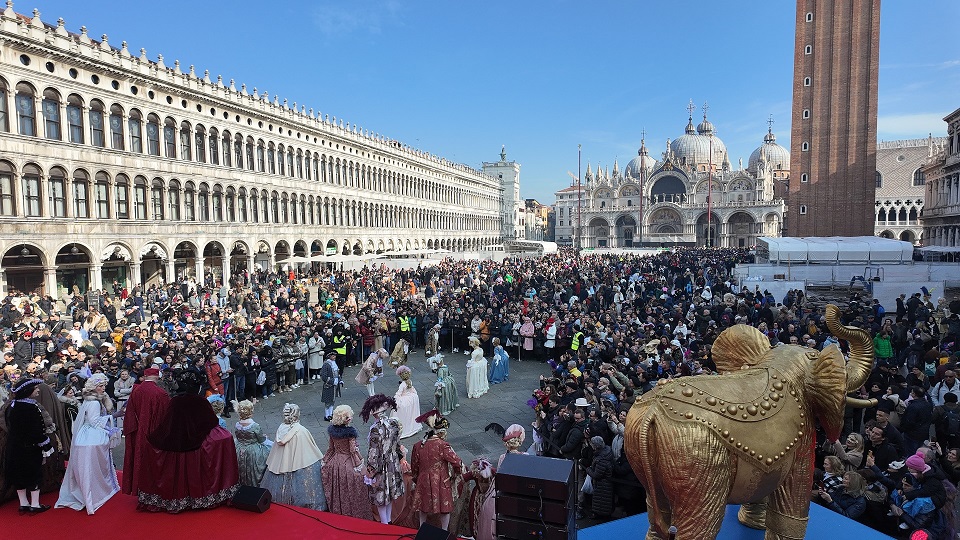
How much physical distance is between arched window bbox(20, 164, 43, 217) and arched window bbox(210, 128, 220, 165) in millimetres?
9867


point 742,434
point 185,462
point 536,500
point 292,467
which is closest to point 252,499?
point 292,467

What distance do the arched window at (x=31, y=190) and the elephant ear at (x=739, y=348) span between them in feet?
88.0

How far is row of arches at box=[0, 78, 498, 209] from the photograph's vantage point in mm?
21750

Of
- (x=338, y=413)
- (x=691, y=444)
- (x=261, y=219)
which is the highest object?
(x=261, y=219)

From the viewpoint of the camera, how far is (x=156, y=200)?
27.3m

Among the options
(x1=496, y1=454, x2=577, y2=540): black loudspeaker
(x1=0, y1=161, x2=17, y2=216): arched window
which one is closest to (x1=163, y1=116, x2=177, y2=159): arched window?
(x1=0, y1=161, x2=17, y2=216): arched window

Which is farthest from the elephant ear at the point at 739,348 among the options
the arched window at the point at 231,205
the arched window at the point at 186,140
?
the arched window at the point at 231,205

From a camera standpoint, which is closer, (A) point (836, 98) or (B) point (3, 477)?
(B) point (3, 477)

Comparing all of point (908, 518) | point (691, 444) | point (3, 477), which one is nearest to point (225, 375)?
point (3, 477)

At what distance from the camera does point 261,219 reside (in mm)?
34250

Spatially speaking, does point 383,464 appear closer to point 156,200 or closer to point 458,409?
point 458,409

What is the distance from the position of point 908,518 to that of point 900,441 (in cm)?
169

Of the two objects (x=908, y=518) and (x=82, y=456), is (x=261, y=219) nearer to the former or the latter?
(x=82, y=456)

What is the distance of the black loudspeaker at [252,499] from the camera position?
5.20 meters
